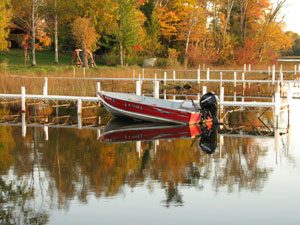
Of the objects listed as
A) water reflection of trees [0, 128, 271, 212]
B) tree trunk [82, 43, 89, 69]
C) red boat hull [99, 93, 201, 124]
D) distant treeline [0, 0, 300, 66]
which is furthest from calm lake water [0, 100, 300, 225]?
tree trunk [82, 43, 89, 69]

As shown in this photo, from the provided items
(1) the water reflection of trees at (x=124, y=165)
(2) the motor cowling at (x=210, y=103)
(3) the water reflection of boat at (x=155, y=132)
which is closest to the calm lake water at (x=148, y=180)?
(1) the water reflection of trees at (x=124, y=165)

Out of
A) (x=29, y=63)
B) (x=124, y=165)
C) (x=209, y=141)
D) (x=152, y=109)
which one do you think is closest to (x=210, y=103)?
(x=152, y=109)

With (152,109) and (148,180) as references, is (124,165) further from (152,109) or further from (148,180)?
(152,109)

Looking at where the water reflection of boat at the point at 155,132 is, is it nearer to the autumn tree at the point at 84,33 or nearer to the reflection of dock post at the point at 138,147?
the reflection of dock post at the point at 138,147

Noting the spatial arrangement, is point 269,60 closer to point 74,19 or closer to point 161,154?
point 74,19

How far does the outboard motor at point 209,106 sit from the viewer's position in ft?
81.4

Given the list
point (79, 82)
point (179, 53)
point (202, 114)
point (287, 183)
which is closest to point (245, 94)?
point (79, 82)

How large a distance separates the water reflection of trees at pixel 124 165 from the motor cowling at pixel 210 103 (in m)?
2.96

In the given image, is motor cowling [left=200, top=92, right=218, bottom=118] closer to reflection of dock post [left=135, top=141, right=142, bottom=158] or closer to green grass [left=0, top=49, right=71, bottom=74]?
reflection of dock post [left=135, top=141, right=142, bottom=158]

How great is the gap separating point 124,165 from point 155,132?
→ 6546 millimetres

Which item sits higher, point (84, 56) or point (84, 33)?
point (84, 33)

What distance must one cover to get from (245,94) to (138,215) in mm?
30865

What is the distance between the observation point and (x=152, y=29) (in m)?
64.1

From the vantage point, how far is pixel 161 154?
19.1 meters
